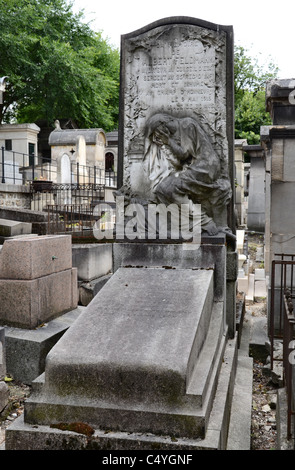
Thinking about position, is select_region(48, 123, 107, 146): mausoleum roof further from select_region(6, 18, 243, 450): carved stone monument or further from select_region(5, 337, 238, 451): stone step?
select_region(5, 337, 238, 451): stone step

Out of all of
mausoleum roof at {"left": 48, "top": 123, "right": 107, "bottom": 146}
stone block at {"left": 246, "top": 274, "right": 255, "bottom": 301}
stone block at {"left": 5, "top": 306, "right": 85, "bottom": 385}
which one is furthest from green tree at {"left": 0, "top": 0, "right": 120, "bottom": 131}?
stone block at {"left": 5, "top": 306, "right": 85, "bottom": 385}

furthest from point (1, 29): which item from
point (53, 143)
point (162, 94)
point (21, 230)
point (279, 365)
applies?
point (279, 365)

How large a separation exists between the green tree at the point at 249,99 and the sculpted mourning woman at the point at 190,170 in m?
22.1

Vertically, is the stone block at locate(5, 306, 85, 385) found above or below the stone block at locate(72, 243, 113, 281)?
below

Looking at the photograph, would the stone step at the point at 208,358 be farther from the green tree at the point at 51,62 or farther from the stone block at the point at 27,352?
the green tree at the point at 51,62

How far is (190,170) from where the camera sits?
518cm

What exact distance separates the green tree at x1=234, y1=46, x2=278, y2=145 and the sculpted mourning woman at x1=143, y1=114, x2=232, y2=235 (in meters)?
22.1

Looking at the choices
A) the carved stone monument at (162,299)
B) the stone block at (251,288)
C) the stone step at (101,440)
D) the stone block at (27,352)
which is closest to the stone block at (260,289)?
the stone block at (251,288)

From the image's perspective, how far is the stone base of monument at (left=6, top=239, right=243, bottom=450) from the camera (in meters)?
2.96

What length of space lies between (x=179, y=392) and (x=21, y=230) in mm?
5558

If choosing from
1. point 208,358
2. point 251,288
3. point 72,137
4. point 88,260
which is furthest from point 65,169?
point 208,358

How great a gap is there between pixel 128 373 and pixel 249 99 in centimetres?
2787

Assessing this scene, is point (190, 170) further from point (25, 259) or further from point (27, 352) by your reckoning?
point (27, 352)

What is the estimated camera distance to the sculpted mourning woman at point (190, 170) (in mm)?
5184
